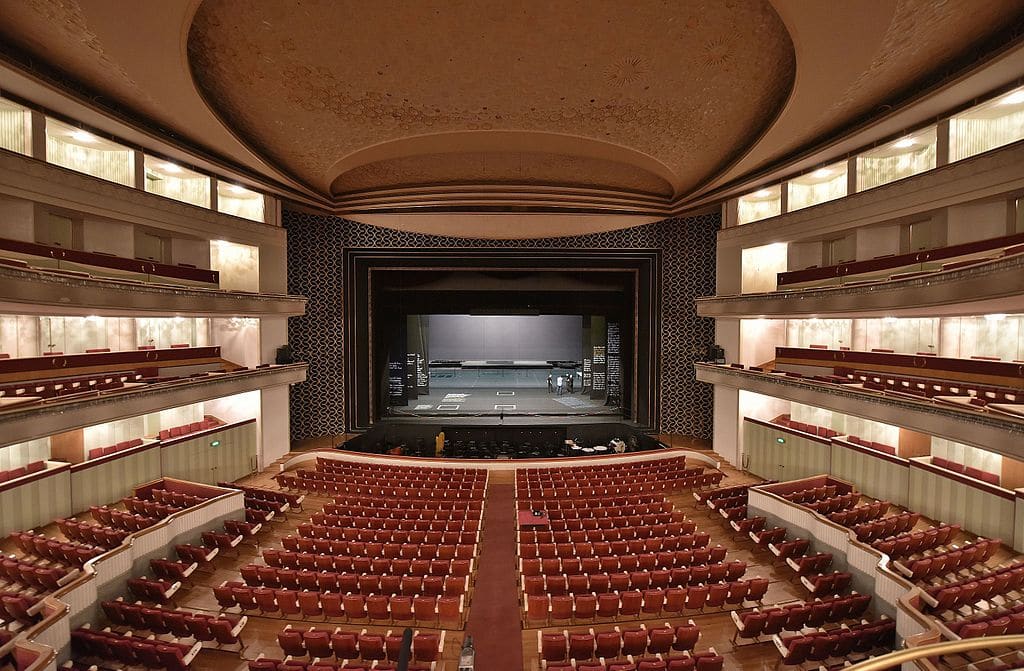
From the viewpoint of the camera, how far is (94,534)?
27.9ft

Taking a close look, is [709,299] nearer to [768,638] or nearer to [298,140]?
[768,638]

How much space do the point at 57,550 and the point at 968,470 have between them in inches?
709

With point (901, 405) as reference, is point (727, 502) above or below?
below

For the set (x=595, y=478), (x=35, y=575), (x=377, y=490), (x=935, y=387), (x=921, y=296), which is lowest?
(x=595, y=478)

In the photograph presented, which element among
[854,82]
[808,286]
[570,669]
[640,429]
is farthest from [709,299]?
[570,669]

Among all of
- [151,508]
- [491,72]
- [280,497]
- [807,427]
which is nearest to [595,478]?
[807,427]

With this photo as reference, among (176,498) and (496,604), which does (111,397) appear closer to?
(176,498)

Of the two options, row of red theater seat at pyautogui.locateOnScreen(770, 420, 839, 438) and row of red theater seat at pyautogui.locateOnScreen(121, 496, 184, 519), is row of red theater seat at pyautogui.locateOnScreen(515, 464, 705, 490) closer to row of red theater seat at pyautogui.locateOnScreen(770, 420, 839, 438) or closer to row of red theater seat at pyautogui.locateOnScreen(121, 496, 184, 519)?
row of red theater seat at pyautogui.locateOnScreen(770, 420, 839, 438)

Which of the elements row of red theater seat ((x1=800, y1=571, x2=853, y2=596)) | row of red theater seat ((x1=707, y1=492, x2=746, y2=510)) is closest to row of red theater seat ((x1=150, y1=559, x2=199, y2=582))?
row of red theater seat ((x1=800, y1=571, x2=853, y2=596))

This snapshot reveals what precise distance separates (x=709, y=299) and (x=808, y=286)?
9.80 ft

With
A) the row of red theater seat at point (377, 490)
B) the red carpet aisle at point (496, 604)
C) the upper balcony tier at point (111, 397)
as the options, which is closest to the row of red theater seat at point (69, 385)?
the upper balcony tier at point (111, 397)

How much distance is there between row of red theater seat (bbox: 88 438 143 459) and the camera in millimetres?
11781

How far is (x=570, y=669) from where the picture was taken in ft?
17.4

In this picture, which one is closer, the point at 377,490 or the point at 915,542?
the point at 915,542
